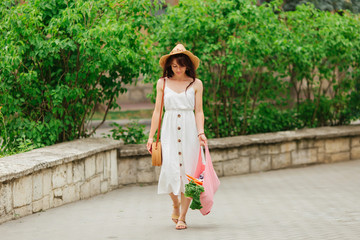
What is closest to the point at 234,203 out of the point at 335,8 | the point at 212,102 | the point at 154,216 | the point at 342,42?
the point at 154,216

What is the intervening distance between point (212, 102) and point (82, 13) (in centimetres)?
279

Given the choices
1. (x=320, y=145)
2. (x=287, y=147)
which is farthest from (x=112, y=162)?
(x=320, y=145)

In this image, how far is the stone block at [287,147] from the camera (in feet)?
31.8

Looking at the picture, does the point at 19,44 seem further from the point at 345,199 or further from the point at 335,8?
the point at 335,8

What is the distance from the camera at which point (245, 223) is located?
241 inches

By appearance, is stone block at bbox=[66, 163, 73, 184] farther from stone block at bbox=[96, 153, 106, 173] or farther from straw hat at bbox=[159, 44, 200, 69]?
straw hat at bbox=[159, 44, 200, 69]

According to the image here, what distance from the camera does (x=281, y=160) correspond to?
9.68 m

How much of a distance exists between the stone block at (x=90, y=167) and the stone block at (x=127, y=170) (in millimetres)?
728

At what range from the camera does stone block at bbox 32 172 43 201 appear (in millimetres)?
6480

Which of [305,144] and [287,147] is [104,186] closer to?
[287,147]

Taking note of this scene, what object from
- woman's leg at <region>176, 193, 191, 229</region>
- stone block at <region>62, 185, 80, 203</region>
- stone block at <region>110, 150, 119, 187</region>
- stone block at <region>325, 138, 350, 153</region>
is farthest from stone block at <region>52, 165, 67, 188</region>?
stone block at <region>325, 138, 350, 153</region>

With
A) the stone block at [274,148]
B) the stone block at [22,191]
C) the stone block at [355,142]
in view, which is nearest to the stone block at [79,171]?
the stone block at [22,191]

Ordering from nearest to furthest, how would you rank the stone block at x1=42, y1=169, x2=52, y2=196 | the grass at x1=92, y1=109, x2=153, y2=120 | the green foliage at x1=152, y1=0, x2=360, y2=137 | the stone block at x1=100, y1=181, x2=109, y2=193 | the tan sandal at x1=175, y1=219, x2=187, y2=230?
the tan sandal at x1=175, y1=219, x2=187, y2=230, the stone block at x1=42, y1=169, x2=52, y2=196, the stone block at x1=100, y1=181, x2=109, y2=193, the green foliage at x1=152, y1=0, x2=360, y2=137, the grass at x1=92, y1=109, x2=153, y2=120

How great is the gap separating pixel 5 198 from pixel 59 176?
1.02 meters
